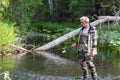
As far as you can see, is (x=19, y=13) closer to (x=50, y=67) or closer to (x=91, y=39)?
(x=50, y=67)

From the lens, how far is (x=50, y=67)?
48.2 feet

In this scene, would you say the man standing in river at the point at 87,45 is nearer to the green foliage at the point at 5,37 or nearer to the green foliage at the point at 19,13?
the green foliage at the point at 5,37

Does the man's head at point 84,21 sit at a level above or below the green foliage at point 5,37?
above

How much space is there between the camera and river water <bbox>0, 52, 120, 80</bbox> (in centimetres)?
1262

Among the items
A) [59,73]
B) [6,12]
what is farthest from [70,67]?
[6,12]

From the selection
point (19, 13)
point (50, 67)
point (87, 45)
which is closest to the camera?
point (87, 45)

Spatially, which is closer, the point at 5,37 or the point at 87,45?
the point at 87,45

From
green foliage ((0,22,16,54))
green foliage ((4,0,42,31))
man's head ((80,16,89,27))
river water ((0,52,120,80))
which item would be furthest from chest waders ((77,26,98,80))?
green foliage ((4,0,42,31))

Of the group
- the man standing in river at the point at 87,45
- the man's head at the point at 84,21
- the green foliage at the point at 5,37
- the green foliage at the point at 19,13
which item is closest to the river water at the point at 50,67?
the green foliage at the point at 5,37

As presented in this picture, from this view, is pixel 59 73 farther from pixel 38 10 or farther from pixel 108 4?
pixel 38 10

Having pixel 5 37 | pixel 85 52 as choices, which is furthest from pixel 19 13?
pixel 85 52

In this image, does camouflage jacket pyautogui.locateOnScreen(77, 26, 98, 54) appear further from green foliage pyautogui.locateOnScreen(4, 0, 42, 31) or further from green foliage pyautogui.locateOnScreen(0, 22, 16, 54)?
green foliage pyautogui.locateOnScreen(4, 0, 42, 31)

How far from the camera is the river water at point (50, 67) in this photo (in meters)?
12.6

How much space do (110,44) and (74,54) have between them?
8.12ft
